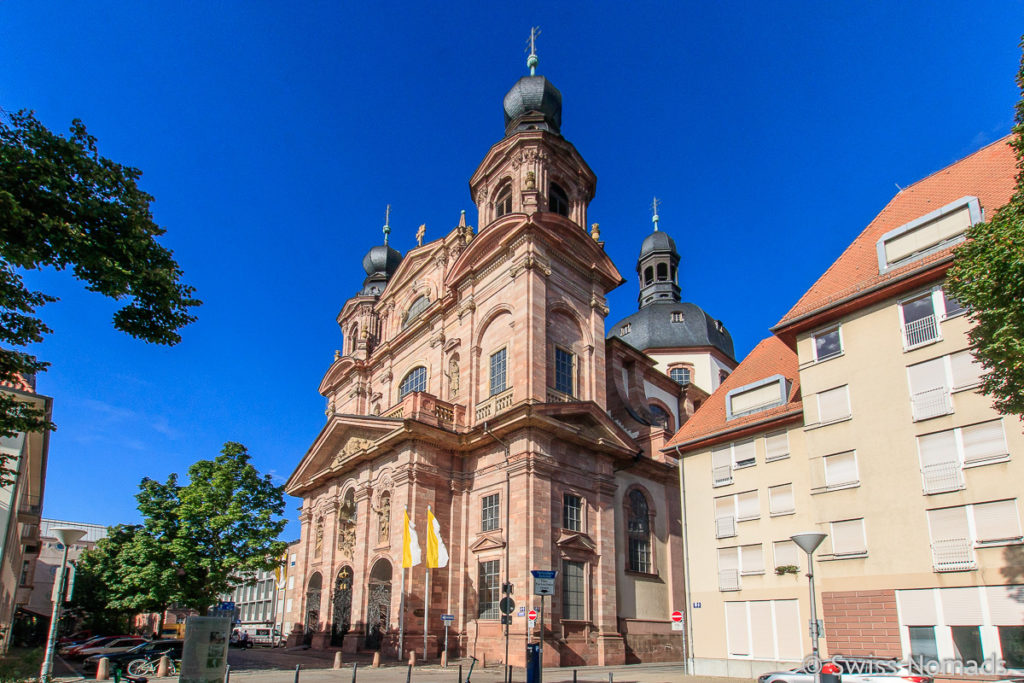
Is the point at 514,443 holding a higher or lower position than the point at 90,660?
higher

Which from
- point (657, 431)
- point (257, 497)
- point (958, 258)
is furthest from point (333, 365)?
point (958, 258)

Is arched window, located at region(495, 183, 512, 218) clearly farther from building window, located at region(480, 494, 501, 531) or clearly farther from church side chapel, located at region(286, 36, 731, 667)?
building window, located at region(480, 494, 501, 531)

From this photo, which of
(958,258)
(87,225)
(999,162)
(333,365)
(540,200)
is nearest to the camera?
(87,225)

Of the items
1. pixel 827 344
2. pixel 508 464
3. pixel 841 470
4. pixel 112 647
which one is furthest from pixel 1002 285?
pixel 112 647

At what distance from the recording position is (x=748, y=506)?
21.5 meters

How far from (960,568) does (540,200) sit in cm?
2222

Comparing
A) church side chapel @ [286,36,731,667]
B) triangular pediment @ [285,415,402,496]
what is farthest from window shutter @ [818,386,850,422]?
triangular pediment @ [285,415,402,496]

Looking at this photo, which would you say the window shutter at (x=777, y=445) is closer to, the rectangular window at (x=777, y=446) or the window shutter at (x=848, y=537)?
the rectangular window at (x=777, y=446)

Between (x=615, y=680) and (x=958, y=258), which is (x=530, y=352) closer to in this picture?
(x=615, y=680)

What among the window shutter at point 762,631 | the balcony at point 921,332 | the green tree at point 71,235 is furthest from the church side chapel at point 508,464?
the green tree at point 71,235

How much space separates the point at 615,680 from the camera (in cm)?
1912

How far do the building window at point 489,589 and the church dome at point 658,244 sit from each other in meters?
36.7

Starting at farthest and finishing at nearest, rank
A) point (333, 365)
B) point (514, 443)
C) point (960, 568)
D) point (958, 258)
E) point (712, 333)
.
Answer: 1. point (712, 333)
2. point (333, 365)
3. point (514, 443)
4. point (960, 568)
5. point (958, 258)

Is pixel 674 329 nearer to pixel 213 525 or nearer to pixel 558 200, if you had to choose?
pixel 558 200
